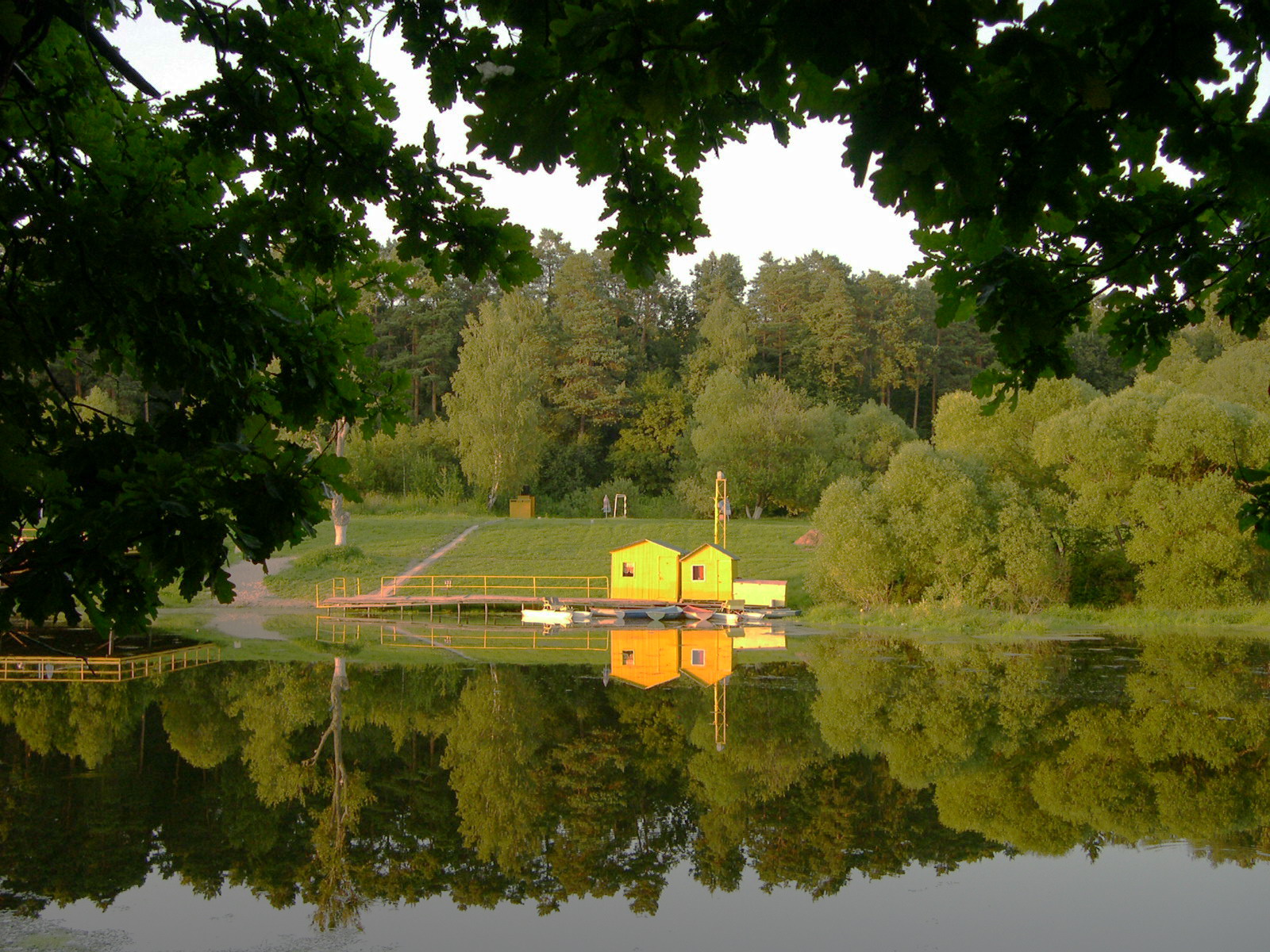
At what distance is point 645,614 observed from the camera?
25.0 metres

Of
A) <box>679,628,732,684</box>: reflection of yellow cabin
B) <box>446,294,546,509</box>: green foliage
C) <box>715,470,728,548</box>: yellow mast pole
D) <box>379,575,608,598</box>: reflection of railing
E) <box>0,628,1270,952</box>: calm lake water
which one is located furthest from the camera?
<box>446,294,546,509</box>: green foliage

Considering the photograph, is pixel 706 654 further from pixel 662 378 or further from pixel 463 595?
pixel 662 378

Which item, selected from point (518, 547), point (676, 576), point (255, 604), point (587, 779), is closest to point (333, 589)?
point (255, 604)

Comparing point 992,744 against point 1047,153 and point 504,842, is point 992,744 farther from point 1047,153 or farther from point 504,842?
point 1047,153

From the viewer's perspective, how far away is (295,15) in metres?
4.15

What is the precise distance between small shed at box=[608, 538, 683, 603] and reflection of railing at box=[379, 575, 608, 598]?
97 centimetres

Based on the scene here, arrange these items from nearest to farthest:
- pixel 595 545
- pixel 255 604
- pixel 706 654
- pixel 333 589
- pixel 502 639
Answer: pixel 706 654
pixel 502 639
pixel 255 604
pixel 333 589
pixel 595 545

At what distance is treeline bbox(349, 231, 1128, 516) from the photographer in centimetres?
4297

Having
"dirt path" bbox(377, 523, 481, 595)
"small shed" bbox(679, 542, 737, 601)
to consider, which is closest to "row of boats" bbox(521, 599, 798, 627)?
"small shed" bbox(679, 542, 737, 601)

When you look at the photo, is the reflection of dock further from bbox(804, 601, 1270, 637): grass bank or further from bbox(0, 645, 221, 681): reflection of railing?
bbox(0, 645, 221, 681): reflection of railing

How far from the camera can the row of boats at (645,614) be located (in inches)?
977

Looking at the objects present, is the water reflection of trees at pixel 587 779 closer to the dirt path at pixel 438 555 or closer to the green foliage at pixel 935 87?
the green foliage at pixel 935 87

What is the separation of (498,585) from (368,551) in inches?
241

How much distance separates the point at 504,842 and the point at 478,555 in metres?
24.7
